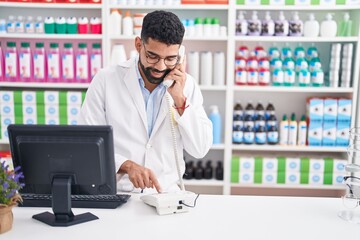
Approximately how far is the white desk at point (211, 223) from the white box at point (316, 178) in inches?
71.5

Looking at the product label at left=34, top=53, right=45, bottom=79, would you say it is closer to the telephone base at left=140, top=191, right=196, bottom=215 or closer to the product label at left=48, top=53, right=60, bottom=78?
the product label at left=48, top=53, right=60, bottom=78

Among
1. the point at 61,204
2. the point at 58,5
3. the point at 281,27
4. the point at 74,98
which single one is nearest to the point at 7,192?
the point at 61,204

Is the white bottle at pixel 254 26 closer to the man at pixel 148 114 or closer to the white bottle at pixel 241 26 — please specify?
the white bottle at pixel 241 26

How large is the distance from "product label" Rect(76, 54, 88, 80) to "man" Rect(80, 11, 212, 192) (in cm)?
138

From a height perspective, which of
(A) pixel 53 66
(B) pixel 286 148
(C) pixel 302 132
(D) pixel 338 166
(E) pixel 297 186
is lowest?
(E) pixel 297 186

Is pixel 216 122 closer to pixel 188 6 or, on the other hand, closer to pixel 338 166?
pixel 188 6

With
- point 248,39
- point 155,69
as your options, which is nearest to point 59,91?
point 248,39

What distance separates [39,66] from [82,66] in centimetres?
35

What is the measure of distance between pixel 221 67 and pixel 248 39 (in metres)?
0.31

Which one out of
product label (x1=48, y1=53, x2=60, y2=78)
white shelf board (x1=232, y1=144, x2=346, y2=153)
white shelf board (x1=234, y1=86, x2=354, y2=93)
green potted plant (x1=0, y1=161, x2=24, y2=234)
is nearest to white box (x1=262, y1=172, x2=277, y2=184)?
white shelf board (x1=232, y1=144, x2=346, y2=153)

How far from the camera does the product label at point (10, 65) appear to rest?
11.9 feet

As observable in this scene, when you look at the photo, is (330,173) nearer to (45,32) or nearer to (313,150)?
(313,150)

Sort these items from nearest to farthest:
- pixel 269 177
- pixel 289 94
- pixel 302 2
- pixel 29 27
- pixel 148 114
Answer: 1. pixel 148 114
2. pixel 302 2
3. pixel 29 27
4. pixel 269 177
5. pixel 289 94

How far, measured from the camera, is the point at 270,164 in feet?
12.3
